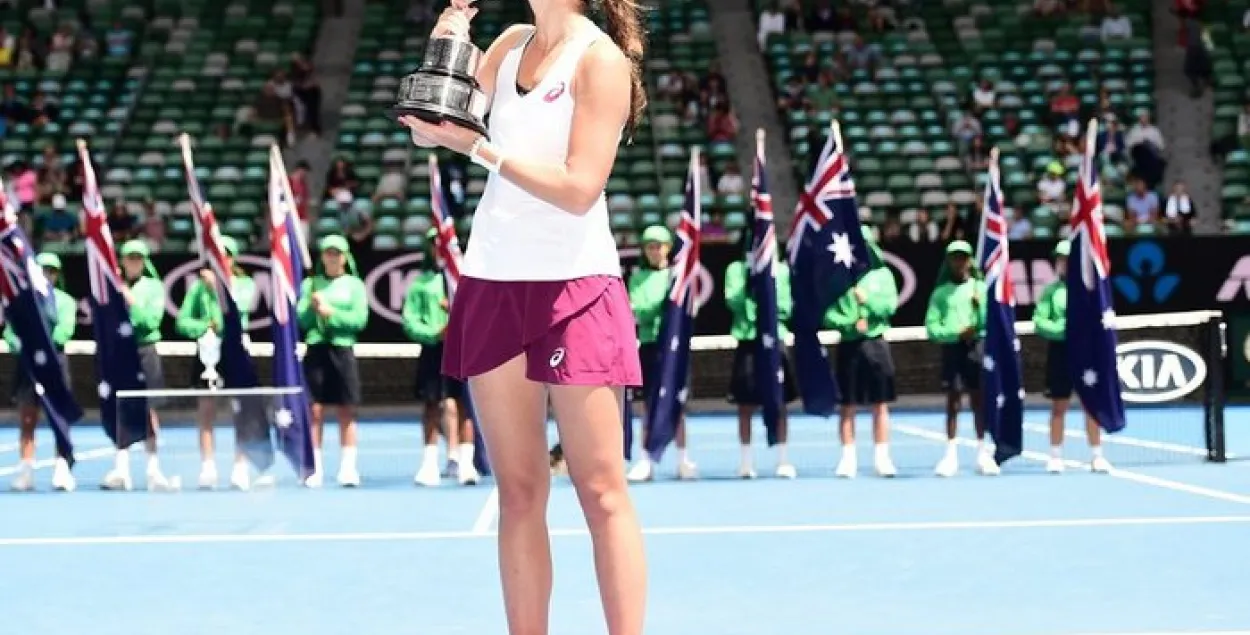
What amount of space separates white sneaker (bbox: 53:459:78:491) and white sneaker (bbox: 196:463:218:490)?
1.49 m

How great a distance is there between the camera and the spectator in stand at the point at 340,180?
25.0 metres

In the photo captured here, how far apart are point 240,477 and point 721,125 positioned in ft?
49.4

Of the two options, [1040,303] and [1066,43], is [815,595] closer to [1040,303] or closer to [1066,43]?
[1040,303]

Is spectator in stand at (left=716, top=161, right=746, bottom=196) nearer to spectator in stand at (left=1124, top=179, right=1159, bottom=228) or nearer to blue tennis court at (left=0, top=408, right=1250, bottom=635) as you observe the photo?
spectator in stand at (left=1124, top=179, right=1159, bottom=228)

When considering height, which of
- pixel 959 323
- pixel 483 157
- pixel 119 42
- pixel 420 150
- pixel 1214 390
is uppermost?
pixel 119 42

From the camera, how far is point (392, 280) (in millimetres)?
22000

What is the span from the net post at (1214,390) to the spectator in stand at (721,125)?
12.6 meters

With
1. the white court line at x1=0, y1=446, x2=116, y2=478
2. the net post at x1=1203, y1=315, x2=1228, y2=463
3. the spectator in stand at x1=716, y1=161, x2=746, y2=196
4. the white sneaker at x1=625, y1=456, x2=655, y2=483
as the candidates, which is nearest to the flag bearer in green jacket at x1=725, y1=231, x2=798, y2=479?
the white sneaker at x1=625, y1=456, x2=655, y2=483

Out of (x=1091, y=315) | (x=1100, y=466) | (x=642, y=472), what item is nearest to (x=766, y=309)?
(x=642, y=472)

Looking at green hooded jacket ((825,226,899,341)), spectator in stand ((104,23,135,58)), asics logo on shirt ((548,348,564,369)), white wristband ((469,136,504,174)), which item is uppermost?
spectator in stand ((104,23,135,58))

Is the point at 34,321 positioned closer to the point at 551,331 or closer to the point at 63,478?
the point at 63,478

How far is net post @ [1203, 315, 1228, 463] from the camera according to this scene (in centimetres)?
1448

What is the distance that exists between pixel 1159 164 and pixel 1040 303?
11059mm

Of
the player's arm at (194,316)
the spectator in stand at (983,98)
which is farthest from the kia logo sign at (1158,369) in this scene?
the spectator in stand at (983,98)
